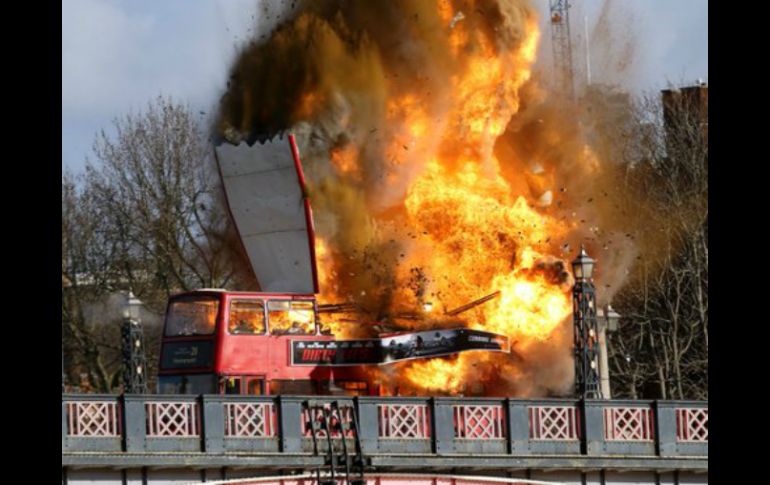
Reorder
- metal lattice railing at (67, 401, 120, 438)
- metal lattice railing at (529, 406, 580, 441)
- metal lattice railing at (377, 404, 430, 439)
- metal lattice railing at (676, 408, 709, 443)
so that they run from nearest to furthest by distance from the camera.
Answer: metal lattice railing at (67, 401, 120, 438), metal lattice railing at (377, 404, 430, 439), metal lattice railing at (529, 406, 580, 441), metal lattice railing at (676, 408, 709, 443)

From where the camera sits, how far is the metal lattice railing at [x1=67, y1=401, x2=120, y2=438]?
4638 centimetres

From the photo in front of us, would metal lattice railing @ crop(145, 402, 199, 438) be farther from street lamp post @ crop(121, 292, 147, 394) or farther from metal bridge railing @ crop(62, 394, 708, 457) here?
street lamp post @ crop(121, 292, 147, 394)

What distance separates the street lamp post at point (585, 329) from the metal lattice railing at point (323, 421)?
238 inches

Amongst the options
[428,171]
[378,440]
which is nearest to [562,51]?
[428,171]

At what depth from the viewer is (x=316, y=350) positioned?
190 feet

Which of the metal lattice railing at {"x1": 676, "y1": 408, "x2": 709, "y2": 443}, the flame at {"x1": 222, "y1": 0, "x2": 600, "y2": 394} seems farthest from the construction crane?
the metal lattice railing at {"x1": 676, "y1": 408, "x2": 709, "y2": 443}

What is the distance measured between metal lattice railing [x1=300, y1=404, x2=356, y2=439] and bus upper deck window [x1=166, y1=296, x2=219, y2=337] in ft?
29.5

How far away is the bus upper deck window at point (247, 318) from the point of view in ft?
187

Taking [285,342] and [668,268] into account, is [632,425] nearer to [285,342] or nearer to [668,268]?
[285,342]

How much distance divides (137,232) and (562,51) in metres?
27.5
